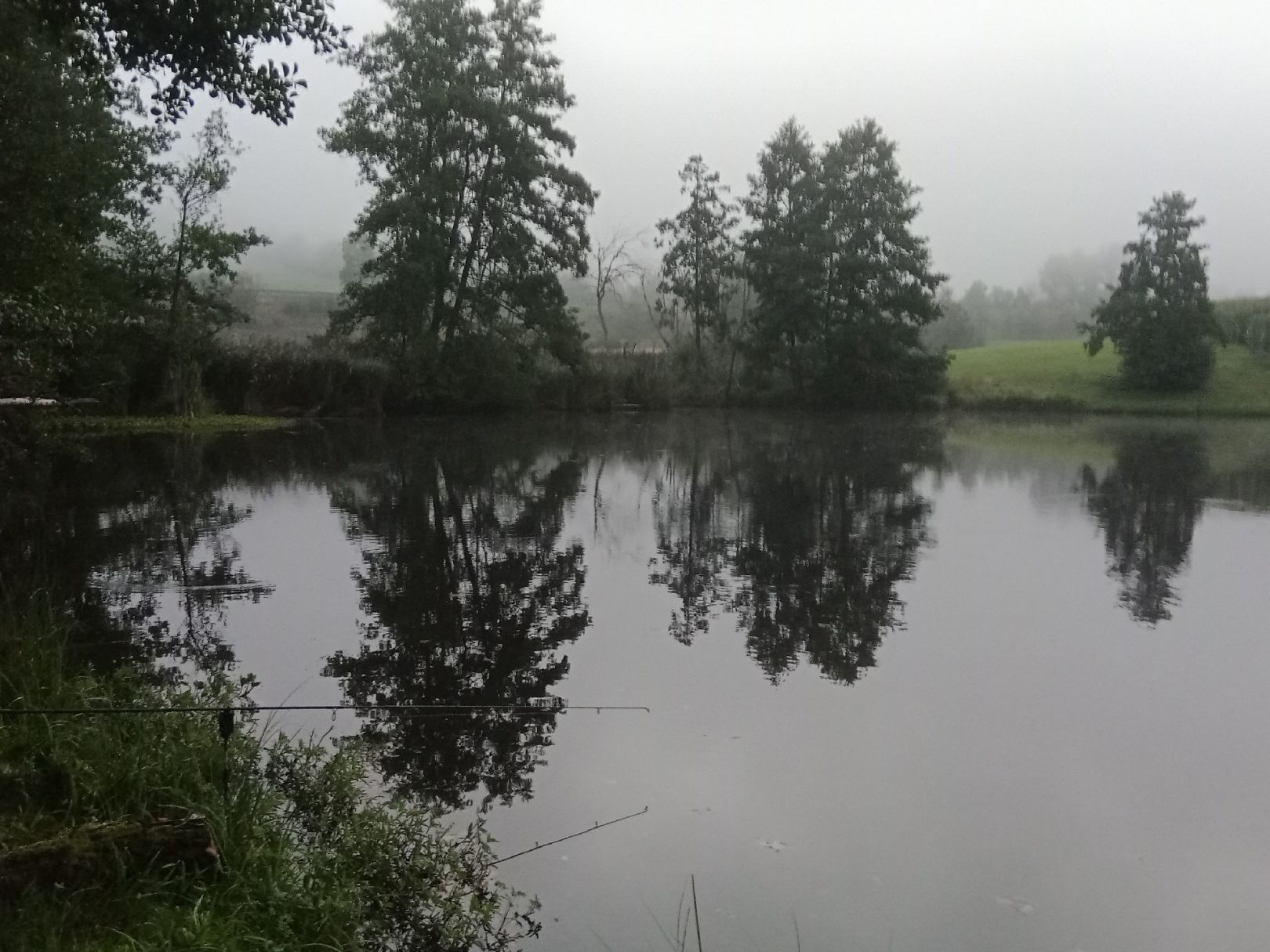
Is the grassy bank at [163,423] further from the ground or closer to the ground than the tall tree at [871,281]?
closer to the ground

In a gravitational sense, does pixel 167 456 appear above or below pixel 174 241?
below

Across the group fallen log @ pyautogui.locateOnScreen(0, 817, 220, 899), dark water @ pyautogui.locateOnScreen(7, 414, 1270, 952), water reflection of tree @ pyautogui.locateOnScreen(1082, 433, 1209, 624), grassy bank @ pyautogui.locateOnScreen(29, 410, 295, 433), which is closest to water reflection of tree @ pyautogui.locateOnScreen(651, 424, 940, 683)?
dark water @ pyautogui.locateOnScreen(7, 414, 1270, 952)

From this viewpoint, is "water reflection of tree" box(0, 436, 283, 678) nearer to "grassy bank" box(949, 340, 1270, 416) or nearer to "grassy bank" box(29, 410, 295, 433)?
"grassy bank" box(29, 410, 295, 433)

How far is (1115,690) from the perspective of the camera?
601cm

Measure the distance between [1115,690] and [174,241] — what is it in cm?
2560

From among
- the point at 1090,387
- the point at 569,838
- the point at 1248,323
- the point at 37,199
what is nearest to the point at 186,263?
the point at 37,199

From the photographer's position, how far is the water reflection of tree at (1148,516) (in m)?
8.73

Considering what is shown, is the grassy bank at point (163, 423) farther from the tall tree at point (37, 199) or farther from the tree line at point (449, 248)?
the tall tree at point (37, 199)

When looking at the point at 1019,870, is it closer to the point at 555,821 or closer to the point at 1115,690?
the point at 555,821

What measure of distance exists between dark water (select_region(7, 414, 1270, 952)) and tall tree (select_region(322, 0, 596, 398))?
18.2 m

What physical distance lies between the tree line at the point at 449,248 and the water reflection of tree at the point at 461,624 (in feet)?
12.5

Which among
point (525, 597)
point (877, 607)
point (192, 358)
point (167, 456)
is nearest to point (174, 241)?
point (192, 358)

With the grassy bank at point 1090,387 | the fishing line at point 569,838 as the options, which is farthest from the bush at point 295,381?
the fishing line at point 569,838

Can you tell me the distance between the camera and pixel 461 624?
727 cm
